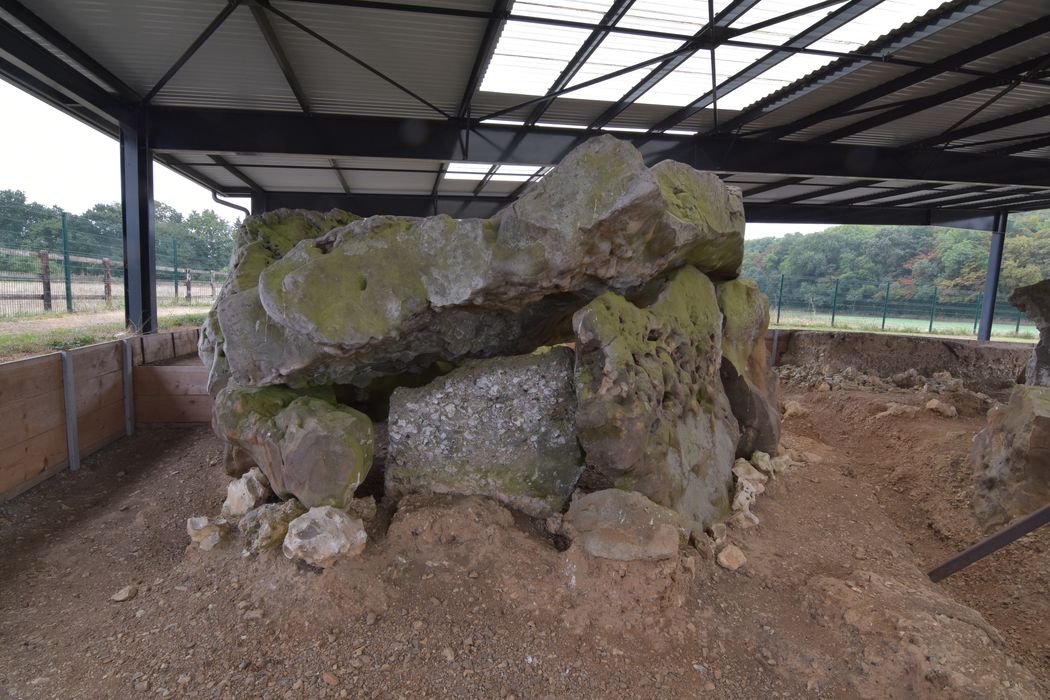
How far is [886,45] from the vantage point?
16.3 ft

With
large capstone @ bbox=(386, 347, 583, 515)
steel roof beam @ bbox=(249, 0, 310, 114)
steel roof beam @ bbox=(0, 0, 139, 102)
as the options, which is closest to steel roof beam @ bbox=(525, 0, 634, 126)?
steel roof beam @ bbox=(249, 0, 310, 114)

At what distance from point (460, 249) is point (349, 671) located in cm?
192

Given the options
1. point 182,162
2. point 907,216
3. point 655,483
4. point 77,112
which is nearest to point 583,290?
point 655,483

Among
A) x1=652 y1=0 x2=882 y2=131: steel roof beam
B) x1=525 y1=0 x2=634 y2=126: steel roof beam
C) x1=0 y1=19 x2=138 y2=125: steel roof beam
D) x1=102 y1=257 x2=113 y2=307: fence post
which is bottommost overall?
x1=102 y1=257 x2=113 y2=307: fence post

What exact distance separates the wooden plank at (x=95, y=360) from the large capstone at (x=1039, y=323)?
9915 millimetres

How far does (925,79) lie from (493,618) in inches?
255

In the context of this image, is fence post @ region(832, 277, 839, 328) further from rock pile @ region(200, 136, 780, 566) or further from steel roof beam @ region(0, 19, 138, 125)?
steel roof beam @ region(0, 19, 138, 125)

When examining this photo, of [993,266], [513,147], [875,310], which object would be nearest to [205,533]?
[513,147]

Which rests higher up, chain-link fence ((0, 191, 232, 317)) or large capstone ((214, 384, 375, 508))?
chain-link fence ((0, 191, 232, 317))

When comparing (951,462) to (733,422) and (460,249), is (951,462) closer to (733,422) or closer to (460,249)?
(733,422)

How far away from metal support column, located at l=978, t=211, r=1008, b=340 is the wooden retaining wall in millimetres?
15219

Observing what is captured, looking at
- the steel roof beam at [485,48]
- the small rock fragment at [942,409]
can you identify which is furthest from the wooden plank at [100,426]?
the small rock fragment at [942,409]

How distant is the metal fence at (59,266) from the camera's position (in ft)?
21.0

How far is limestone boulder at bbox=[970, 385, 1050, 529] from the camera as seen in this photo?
354 centimetres
